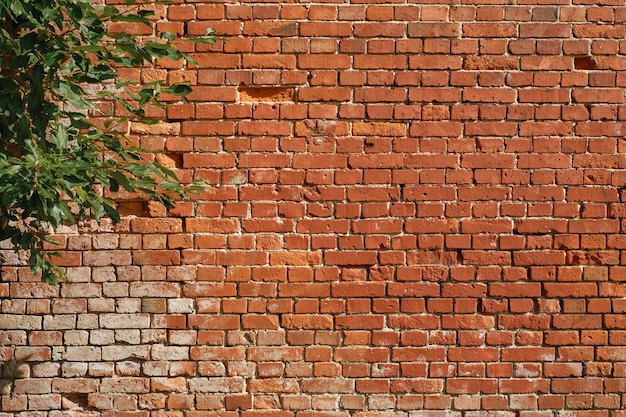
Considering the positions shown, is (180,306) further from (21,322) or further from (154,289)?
(21,322)

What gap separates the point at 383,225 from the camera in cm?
339

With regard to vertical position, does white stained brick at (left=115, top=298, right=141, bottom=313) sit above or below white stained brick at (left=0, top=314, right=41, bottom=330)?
above

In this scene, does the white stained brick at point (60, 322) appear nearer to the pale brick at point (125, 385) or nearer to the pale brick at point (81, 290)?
the pale brick at point (81, 290)

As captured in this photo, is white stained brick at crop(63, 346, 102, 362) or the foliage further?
white stained brick at crop(63, 346, 102, 362)

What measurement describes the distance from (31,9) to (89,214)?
1.28m

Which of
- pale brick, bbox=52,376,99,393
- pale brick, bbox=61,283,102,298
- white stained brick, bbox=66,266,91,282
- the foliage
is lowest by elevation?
pale brick, bbox=52,376,99,393

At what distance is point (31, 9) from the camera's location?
2.34 meters

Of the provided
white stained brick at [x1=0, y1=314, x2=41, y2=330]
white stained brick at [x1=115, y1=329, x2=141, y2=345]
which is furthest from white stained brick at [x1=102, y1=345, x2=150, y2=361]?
white stained brick at [x1=0, y1=314, x2=41, y2=330]

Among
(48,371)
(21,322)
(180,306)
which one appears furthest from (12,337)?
(180,306)

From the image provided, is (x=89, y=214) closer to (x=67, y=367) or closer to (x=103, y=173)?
(x=67, y=367)

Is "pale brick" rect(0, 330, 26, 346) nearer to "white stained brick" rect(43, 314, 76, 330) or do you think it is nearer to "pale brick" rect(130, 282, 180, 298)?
"white stained brick" rect(43, 314, 76, 330)

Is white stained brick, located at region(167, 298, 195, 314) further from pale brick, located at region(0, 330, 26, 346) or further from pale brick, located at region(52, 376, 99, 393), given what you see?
pale brick, located at region(0, 330, 26, 346)

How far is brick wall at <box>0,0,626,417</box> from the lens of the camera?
3.38 metres

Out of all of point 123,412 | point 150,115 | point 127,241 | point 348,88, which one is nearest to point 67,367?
point 123,412
